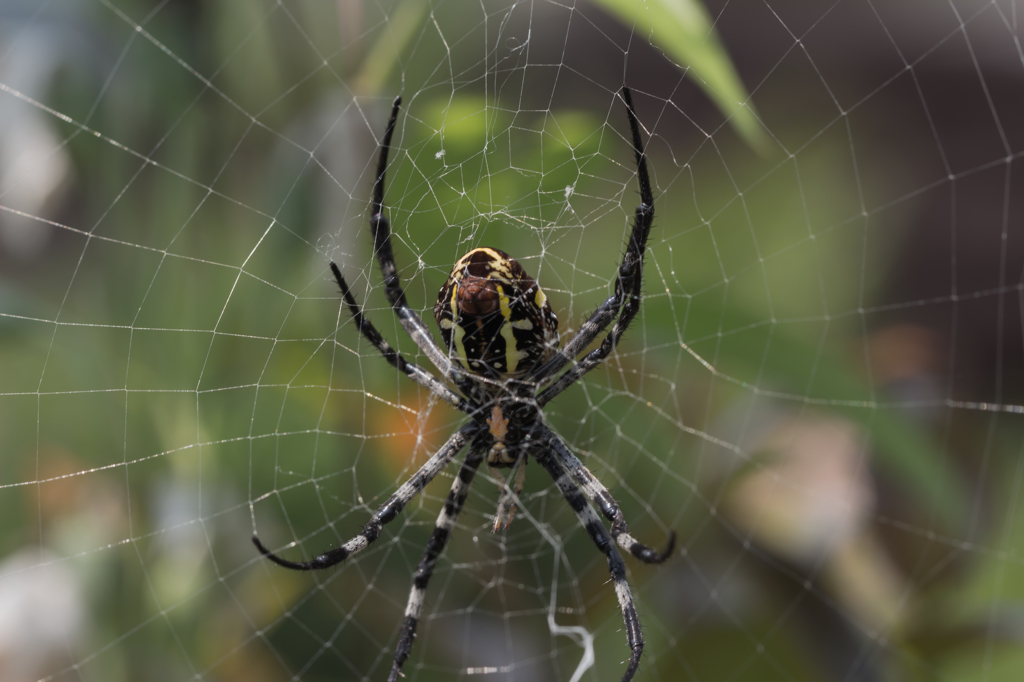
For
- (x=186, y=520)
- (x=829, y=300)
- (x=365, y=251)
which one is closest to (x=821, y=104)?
(x=829, y=300)

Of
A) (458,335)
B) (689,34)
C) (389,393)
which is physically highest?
(689,34)

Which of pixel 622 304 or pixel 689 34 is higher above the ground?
pixel 689 34

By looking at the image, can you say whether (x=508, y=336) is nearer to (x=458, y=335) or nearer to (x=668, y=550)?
(x=458, y=335)

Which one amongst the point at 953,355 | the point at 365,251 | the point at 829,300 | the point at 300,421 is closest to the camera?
the point at 365,251

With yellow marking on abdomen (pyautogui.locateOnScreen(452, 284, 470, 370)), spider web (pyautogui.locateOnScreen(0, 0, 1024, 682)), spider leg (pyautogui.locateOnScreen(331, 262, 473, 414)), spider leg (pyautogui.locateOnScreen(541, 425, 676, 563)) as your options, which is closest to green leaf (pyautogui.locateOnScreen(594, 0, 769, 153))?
spider web (pyautogui.locateOnScreen(0, 0, 1024, 682))

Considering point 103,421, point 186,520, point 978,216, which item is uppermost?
point 978,216

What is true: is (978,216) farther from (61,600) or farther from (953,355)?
(61,600)

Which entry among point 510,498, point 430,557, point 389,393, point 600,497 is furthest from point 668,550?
point 389,393

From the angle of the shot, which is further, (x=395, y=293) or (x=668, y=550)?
(x=395, y=293)
